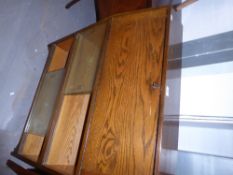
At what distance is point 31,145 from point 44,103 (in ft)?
1.11

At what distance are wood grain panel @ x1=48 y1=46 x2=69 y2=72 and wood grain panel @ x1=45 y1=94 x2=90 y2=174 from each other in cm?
49

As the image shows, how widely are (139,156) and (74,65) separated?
0.80 m

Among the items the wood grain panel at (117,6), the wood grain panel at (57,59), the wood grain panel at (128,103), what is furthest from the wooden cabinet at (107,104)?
the wood grain panel at (117,6)

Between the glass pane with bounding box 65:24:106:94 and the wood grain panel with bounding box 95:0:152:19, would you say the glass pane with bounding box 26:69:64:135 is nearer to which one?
the glass pane with bounding box 65:24:106:94

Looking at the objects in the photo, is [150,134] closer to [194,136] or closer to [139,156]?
[139,156]

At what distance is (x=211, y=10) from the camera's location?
1.25 metres

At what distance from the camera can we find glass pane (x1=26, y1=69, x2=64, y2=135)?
4.05 ft

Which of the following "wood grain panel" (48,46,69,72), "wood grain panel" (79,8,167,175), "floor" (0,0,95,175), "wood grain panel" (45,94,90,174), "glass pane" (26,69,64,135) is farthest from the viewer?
"wood grain panel" (48,46,69,72)

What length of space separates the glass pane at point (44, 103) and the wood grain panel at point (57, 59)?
0.11 meters

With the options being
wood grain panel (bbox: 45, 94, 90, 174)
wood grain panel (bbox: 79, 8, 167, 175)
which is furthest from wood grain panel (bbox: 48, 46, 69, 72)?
wood grain panel (bbox: 79, 8, 167, 175)

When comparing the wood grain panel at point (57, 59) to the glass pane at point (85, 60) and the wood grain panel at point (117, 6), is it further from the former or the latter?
the wood grain panel at point (117, 6)

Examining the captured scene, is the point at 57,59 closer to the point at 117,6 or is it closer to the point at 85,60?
the point at 85,60

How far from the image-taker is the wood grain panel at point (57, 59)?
153cm

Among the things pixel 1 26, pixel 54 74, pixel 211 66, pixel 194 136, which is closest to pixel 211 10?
pixel 211 66
